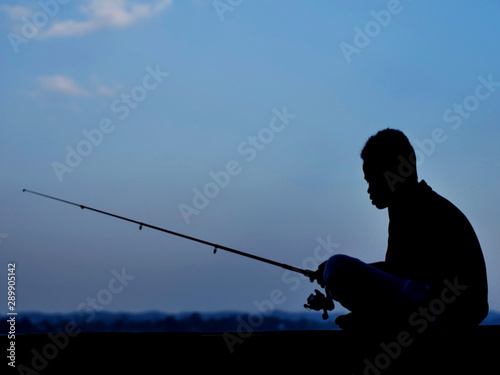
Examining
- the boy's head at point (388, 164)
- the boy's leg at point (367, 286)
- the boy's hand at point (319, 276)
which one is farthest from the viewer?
the boy's hand at point (319, 276)

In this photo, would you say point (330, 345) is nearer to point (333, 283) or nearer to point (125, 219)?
point (333, 283)

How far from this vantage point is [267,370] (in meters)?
3.24

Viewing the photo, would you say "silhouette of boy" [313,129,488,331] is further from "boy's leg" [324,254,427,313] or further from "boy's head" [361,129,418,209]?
"boy's head" [361,129,418,209]

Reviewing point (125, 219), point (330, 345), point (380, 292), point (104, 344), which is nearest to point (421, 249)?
point (380, 292)

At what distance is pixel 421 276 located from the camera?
3217mm

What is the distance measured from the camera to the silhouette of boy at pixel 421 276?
3.04 m

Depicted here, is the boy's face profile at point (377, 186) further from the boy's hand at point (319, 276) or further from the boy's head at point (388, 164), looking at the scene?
the boy's hand at point (319, 276)

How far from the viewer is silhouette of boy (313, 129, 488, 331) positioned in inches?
120

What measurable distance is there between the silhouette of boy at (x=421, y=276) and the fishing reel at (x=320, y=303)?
27 cm

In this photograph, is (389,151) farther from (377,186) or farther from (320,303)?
(320,303)

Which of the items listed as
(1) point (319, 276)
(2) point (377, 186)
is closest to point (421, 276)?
(2) point (377, 186)

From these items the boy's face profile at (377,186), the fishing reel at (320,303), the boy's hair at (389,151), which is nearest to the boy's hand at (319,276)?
the fishing reel at (320,303)

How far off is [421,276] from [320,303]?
0.76m

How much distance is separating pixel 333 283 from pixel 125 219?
2.93 metres
